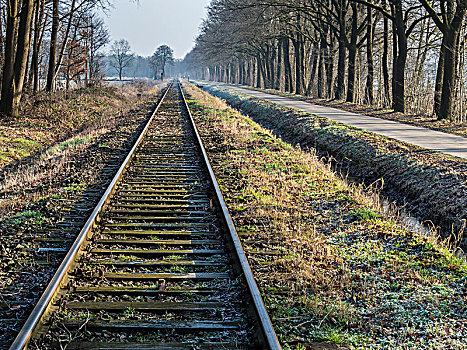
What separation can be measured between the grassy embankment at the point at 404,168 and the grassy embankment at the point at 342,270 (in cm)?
115

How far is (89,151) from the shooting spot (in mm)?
12180

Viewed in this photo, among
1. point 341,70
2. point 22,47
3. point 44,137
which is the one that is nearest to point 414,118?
point 341,70

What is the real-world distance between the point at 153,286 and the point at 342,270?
7.27ft

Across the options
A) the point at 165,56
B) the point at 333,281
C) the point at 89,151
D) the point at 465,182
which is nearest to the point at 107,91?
the point at 89,151

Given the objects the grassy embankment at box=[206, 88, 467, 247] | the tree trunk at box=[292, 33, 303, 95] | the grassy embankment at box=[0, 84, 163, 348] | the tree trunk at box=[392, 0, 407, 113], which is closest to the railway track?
the grassy embankment at box=[0, 84, 163, 348]

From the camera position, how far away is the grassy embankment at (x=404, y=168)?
889 centimetres

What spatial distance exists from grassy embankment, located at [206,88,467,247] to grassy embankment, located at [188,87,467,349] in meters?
1.15

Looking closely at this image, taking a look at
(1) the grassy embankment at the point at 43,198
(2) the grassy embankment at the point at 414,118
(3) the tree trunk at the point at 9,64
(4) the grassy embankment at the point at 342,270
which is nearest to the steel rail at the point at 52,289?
(1) the grassy embankment at the point at 43,198

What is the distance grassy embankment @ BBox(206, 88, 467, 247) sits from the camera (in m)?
8.89

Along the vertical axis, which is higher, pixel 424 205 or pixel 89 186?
pixel 89 186

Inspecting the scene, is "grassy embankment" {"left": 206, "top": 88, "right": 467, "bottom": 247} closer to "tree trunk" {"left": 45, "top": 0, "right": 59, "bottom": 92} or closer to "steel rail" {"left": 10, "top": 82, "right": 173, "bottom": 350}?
"steel rail" {"left": 10, "top": 82, "right": 173, "bottom": 350}

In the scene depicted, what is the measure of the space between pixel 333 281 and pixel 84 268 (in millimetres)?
2702

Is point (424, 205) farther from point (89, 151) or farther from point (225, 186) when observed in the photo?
point (89, 151)

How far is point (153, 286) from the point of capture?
4.61m
